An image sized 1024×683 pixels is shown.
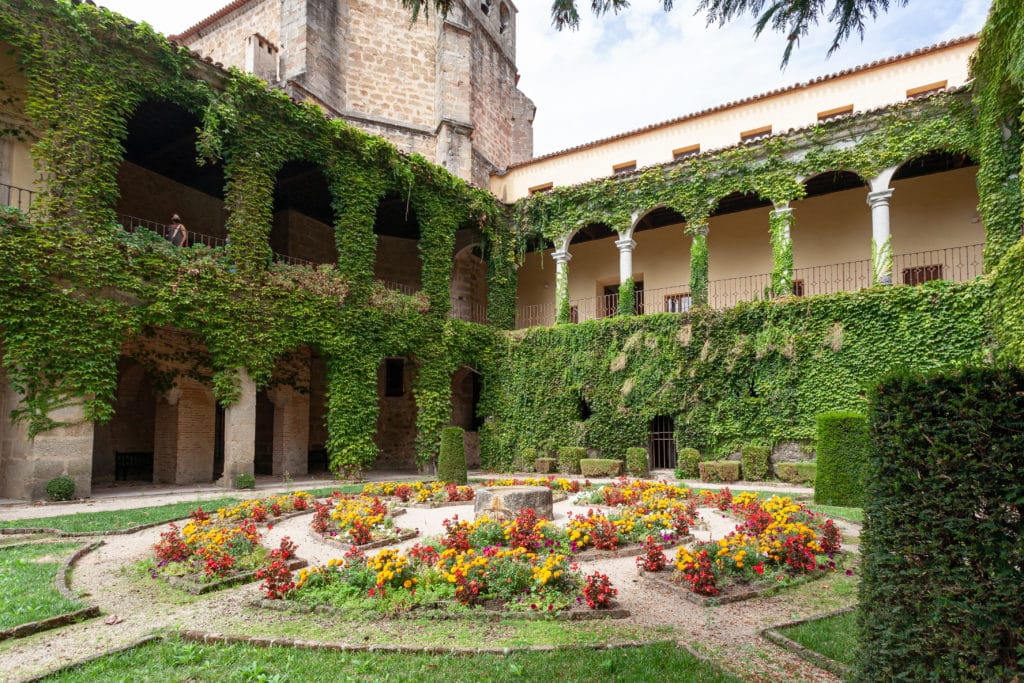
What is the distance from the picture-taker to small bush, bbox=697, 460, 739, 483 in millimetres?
15234

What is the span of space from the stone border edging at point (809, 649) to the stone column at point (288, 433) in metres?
15.9

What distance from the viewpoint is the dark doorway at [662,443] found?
58.8ft

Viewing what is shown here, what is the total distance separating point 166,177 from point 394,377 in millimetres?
9928

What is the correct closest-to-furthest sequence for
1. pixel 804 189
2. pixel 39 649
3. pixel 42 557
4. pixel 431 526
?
pixel 39 649, pixel 42 557, pixel 431 526, pixel 804 189

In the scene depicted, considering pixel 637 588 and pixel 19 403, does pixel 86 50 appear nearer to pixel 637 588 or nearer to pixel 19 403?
pixel 19 403

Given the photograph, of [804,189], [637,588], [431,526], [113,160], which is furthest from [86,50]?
[804,189]

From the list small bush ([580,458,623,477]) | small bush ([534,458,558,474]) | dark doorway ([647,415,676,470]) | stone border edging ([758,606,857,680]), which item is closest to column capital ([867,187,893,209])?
dark doorway ([647,415,676,470])

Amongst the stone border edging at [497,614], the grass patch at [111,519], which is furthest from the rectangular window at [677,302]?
the stone border edging at [497,614]

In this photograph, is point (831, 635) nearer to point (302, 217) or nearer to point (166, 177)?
point (166, 177)

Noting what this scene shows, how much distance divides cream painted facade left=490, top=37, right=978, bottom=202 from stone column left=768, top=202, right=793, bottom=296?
9.52 feet

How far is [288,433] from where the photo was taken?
58.0 feet

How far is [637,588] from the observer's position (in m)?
5.59

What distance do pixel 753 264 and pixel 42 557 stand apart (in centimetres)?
1956

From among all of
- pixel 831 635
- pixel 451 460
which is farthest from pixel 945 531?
pixel 451 460
